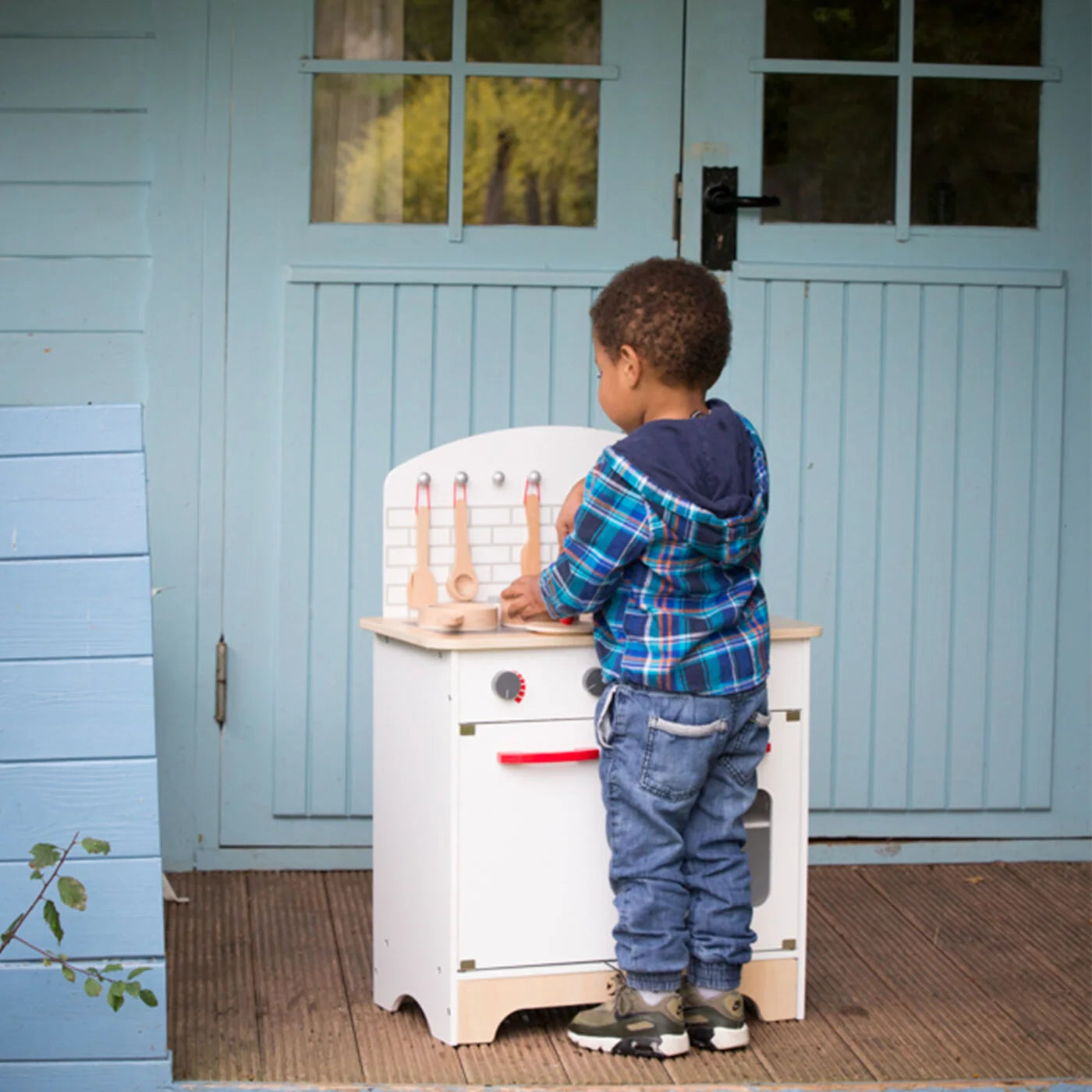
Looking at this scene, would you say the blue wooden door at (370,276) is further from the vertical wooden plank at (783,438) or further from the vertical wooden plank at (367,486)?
the vertical wooden plank at (783,438)

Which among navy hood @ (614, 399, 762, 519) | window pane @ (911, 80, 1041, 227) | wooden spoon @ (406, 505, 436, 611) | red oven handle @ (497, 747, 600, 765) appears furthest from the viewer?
window pane @ (911, 80, 1041, 227)

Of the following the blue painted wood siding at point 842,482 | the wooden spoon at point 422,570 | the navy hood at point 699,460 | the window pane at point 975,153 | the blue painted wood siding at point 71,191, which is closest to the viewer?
the navy hood at point 699,460

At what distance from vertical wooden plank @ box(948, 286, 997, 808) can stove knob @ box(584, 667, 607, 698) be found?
58.0 inches

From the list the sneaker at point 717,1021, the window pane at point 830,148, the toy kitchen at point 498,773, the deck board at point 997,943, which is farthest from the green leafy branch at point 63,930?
the window pane at point 830,148

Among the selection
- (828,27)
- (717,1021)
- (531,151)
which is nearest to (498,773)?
(717,1021)

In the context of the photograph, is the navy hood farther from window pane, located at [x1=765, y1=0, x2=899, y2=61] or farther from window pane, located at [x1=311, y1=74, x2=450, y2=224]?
window pane, located at [x1=765, y1=0, x2=899, y2=61]

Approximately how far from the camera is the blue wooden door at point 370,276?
3506mm

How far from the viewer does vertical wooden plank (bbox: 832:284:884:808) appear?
11.9 feet

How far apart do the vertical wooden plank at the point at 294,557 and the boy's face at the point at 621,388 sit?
1165mm

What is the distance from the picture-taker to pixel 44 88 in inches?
135

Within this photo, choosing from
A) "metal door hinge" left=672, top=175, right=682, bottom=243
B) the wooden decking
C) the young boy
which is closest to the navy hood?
the young boy

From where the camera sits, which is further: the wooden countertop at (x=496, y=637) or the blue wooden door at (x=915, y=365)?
the blue wooden door at (x=915, y=365)

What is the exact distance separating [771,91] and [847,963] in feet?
6.53

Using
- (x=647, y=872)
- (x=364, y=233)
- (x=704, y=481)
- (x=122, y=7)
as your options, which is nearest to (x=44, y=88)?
(x=122, y=7)
